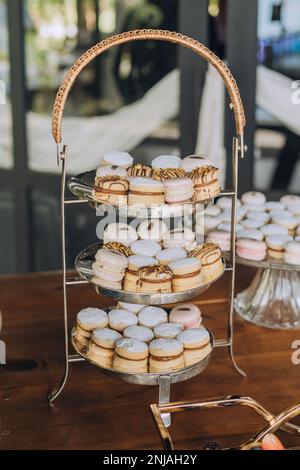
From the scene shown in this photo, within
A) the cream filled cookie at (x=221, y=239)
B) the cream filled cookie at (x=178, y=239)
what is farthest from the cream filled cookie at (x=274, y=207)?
the cream filled cookie at (x=178, y=239)

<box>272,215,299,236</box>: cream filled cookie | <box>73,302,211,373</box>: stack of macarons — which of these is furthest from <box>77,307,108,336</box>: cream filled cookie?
<box>272,215,299,236</box>: cream filled cookie

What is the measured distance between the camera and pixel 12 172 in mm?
2980

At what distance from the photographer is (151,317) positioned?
51.3 inches

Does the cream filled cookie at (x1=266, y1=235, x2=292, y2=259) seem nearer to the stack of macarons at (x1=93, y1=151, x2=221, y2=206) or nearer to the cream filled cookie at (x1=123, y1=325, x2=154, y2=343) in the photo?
the stack of macarons at (x1=93, y1=151, x2=221, y2=206)

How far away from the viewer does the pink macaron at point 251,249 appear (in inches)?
60.2

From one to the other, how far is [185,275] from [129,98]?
1904mm

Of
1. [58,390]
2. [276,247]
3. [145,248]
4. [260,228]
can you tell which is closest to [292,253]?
[276,247]

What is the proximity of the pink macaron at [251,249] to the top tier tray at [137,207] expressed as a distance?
0.26 m

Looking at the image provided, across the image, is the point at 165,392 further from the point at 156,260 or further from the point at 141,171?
the point at 141,171

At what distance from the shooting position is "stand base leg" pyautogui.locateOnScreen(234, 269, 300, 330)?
5.31ft

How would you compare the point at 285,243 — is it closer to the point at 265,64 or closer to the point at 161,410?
the point at 161,410

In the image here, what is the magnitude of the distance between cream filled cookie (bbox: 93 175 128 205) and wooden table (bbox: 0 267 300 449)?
1.28 feet

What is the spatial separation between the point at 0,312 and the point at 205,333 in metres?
0.63

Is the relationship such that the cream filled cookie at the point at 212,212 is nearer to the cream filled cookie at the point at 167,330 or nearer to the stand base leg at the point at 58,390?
the cream filled cookie at the point at 167,330
